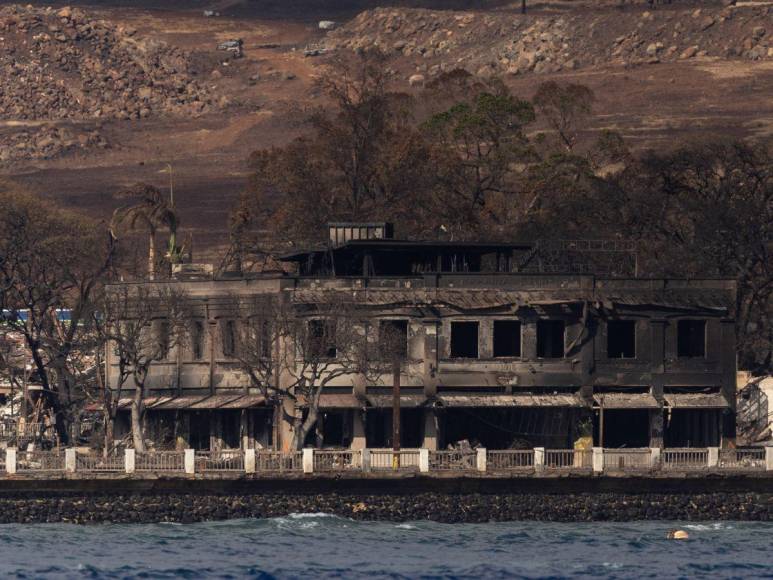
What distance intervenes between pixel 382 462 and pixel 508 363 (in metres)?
9.54

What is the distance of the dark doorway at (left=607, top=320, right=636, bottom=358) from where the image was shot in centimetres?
8169

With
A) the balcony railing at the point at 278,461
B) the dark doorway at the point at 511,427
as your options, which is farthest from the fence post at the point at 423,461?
the dark doorway at the point at 511,427

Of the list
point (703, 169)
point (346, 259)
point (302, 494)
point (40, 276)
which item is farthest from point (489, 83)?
point (302, 494)

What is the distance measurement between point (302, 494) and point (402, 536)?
4.29 metres

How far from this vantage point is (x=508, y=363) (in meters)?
81.0

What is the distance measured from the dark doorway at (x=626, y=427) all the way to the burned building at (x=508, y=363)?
5 centimetres

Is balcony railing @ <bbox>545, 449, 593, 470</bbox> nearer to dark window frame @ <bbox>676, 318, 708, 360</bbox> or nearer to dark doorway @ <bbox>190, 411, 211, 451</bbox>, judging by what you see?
dark window frame @ <bbox>676, 318, 708, 360</bbox>

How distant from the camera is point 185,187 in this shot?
18988 centimetres

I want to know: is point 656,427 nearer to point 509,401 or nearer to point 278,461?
point 509,401

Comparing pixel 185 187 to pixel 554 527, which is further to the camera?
pixel 185 187

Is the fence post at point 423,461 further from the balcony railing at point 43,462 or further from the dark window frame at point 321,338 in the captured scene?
the balcony railing at point 43,462

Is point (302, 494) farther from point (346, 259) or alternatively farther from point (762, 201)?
point (762, 201)

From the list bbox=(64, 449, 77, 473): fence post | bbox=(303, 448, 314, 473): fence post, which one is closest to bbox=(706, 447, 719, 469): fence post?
bbox=(303, 448, 314, 473): fence post

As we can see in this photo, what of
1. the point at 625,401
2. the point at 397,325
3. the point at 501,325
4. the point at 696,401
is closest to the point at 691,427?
the point at 696,401
